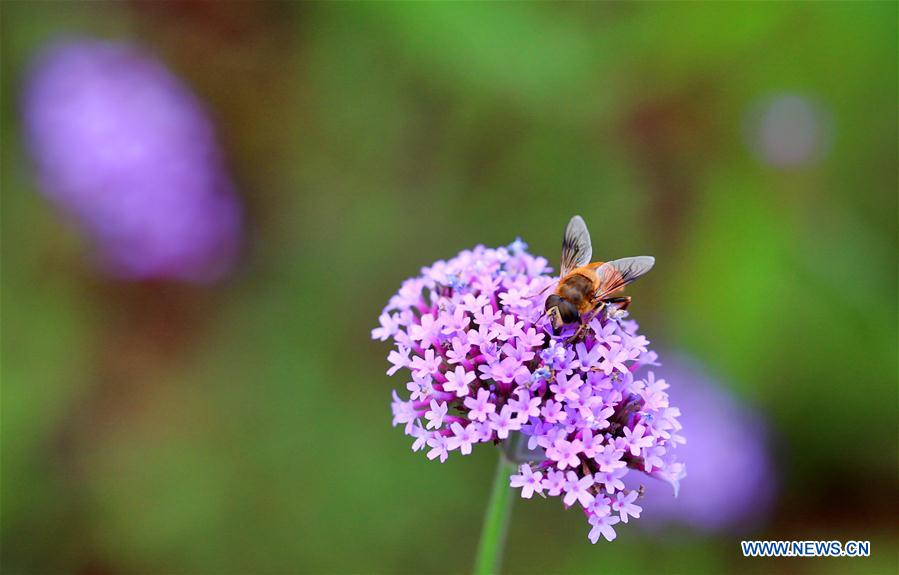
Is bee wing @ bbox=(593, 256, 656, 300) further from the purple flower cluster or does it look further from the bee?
the purple flower cluster

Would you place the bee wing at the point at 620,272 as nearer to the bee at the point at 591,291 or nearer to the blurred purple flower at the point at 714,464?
the bee at the point at 591,291

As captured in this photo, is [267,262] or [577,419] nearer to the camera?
[577,419]

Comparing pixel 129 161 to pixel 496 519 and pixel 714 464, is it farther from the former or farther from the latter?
pixel 714 464

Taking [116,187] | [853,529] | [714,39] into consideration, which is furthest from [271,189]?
[853,529]

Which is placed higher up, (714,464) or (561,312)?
(714,464)

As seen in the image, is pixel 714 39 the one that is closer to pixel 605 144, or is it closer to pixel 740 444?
pixel 605 144

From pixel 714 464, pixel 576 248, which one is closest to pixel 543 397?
pixel 576 248

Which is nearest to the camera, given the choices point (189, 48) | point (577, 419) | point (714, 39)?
point (577, 419)
